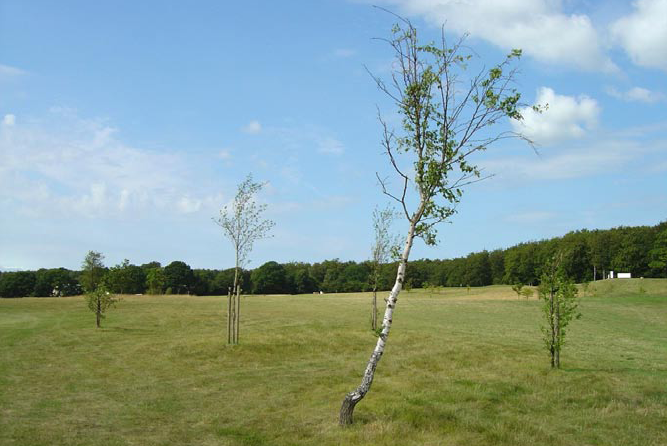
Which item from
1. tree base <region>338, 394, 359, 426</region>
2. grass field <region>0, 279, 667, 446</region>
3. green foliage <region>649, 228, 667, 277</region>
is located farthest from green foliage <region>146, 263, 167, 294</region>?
tree base <region>338, 394, 359, 426</region>

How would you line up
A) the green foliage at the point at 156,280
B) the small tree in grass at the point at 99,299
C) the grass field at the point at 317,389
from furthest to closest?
the green foliage at the point at 156,280 < the small tree in grass at the point at 99,299 < the grass field at the point at 317,389

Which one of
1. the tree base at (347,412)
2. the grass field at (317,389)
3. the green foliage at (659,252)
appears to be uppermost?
the green foliage at (659,252)

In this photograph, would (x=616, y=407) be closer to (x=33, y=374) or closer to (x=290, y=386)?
(x=290, y=386)

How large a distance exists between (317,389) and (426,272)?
104630mm

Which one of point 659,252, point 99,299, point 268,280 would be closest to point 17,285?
point 268,280

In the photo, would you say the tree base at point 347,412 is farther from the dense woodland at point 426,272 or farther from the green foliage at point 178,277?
the green foliage at point 178,277

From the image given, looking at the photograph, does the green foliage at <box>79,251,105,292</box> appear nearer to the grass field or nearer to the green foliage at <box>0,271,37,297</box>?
the grass field

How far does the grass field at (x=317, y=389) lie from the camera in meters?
10.3

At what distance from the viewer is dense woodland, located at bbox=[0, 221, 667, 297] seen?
8956 centimetres

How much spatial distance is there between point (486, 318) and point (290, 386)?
101 ft

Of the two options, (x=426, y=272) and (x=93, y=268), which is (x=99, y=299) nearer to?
(x=93, y=268)

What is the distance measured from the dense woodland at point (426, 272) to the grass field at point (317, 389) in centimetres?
5029

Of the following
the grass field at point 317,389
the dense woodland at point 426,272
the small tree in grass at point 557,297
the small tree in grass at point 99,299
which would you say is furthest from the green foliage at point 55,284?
the small tree in grass at point 557,297

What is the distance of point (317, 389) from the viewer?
1475cm
